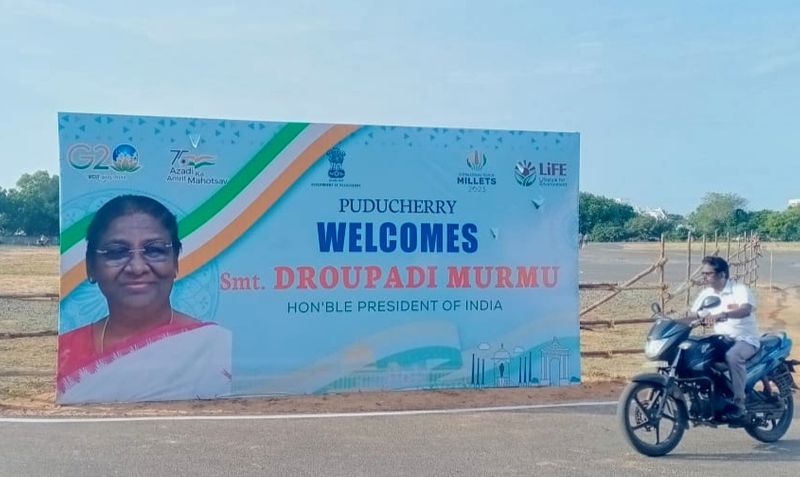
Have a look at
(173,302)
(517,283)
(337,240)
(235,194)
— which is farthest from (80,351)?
(517,283)

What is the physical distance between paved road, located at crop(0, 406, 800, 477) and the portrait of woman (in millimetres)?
1238

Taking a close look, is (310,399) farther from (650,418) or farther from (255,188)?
(650,418)

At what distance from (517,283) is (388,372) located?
1860 millimetres

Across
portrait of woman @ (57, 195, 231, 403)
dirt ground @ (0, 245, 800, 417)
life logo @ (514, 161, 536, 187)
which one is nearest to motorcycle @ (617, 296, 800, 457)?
dirt ground @ (0, 245, 800, 417)

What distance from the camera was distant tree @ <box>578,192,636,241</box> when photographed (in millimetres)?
79869

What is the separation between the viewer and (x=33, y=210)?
249 ft

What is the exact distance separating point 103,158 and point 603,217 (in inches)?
3070

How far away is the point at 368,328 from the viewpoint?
9531 mm

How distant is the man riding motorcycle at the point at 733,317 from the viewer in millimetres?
6809

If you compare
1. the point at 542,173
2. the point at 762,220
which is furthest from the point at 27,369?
the point at 762,220

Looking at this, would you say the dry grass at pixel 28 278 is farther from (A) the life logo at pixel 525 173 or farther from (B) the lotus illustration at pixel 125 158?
(A) the life logo at pixel 525 173

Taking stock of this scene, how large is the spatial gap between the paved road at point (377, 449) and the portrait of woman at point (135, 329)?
1238 millimetres

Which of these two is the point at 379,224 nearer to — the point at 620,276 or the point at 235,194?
the point at 235,194

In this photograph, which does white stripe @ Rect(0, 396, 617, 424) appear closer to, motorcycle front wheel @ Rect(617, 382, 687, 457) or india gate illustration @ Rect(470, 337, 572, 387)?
india gate illustration @ Rect(470, 337, 572, 387)
